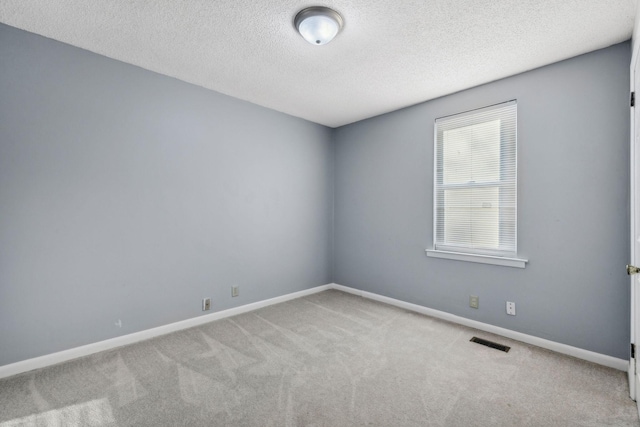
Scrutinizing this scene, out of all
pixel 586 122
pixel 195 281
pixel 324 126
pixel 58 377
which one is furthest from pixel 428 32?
pixel 58 377

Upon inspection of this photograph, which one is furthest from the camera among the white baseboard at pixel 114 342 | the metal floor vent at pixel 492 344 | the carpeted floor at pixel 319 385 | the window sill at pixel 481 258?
the window sill at pixel 481 258

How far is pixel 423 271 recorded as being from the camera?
11.7ft

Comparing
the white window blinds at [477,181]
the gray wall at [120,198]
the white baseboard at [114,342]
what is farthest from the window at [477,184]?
the white baseboard at [114,342]

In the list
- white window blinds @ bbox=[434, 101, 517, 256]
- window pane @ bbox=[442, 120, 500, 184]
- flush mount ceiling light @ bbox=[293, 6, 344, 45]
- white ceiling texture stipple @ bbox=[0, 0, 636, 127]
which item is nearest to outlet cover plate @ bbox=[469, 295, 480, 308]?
white window blinds @ bbox=[434, 101, 517, 256]

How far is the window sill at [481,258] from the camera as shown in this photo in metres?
2.83

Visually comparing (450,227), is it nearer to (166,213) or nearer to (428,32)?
(428,32)

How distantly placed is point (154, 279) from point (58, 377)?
0.97 meters

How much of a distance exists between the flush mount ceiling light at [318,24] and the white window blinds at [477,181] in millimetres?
1895

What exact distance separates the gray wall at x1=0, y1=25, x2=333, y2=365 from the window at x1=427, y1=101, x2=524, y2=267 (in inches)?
79.8

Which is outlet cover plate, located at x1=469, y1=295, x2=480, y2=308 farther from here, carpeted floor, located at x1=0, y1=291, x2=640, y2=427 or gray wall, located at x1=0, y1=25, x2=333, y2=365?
gray wall, located at x1=0, y1=25, x2=333, y2=365

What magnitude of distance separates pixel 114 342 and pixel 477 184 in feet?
12.6

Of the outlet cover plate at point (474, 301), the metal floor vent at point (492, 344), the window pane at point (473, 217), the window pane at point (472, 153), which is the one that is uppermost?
the window pane at point (472, 153)

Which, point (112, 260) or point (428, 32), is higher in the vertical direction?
point (428, 32)

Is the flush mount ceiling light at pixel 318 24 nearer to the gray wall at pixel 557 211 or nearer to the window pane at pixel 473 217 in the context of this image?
the gray wall at pixel 557 211
